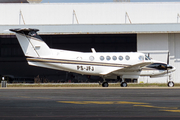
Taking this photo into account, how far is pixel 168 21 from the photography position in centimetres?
3694

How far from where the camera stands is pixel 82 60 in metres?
26.7

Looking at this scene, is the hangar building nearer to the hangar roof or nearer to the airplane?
the hangar roof

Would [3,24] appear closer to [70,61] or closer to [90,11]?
[90,11]

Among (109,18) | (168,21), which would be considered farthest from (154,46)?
(109,18)

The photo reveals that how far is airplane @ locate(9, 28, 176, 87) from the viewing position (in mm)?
26328

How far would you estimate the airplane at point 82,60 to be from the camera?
26328mm

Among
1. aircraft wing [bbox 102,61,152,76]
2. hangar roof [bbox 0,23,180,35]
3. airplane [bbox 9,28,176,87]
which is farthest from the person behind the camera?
hangar roof [bbox 0,23,180,35]

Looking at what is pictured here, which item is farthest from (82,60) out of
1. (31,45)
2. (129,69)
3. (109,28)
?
(109,28)

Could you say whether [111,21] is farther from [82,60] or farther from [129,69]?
[82,60]

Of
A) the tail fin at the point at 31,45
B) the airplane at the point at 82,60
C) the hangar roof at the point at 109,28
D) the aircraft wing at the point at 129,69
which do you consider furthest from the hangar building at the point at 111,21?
the aircraft wing at the point at 129,69

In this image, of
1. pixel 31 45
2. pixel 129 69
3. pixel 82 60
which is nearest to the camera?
pixel 31 45

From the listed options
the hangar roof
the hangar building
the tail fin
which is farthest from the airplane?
the hangar building

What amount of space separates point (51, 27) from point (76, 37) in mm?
A: 16471

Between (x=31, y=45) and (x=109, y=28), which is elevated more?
(x=109, y=28)
